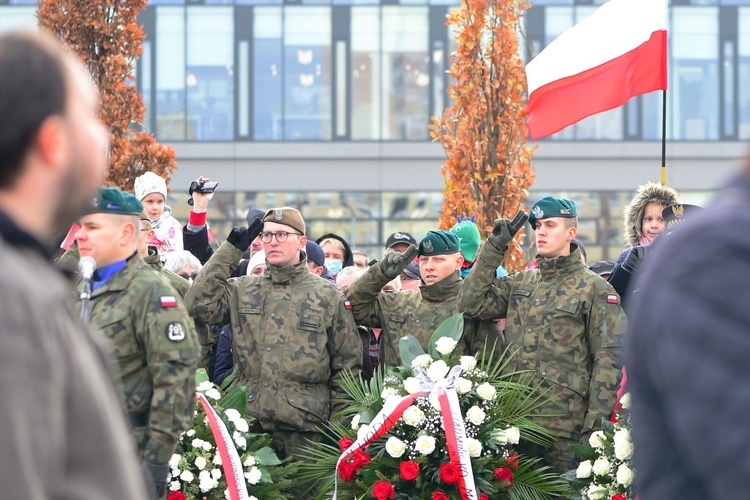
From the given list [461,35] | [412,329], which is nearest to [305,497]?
[412,329]

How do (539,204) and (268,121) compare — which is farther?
(268,121)

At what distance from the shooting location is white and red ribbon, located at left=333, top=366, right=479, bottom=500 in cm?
655

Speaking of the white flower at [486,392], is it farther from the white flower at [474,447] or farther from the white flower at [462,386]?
the white flower at [474,447]

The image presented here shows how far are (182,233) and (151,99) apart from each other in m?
16.2

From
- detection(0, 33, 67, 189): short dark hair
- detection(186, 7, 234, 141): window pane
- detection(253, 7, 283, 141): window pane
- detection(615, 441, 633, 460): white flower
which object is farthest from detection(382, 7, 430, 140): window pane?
detection(0, 33, 67, 189): short dark hair

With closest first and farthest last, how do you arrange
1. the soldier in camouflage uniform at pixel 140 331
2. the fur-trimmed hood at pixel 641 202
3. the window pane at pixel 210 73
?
the soldier in camouflage uniform at pixel 140 331, the fur-trimmed hood at pixel 641 202, the window pane at pixel 210 73

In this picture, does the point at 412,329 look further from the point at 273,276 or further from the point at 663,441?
the point at 663,441

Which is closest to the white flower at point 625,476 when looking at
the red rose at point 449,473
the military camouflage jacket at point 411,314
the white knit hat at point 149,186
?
the red rose at point 449,473

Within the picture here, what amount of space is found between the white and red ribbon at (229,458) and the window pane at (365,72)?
19723 millimetres

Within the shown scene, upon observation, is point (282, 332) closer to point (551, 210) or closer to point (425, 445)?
point (425, 445)

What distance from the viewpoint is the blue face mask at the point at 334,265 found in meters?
10.2

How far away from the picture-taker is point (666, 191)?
27.7 feet

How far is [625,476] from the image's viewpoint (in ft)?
21.3

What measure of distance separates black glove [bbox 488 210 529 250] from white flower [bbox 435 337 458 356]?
72cm
